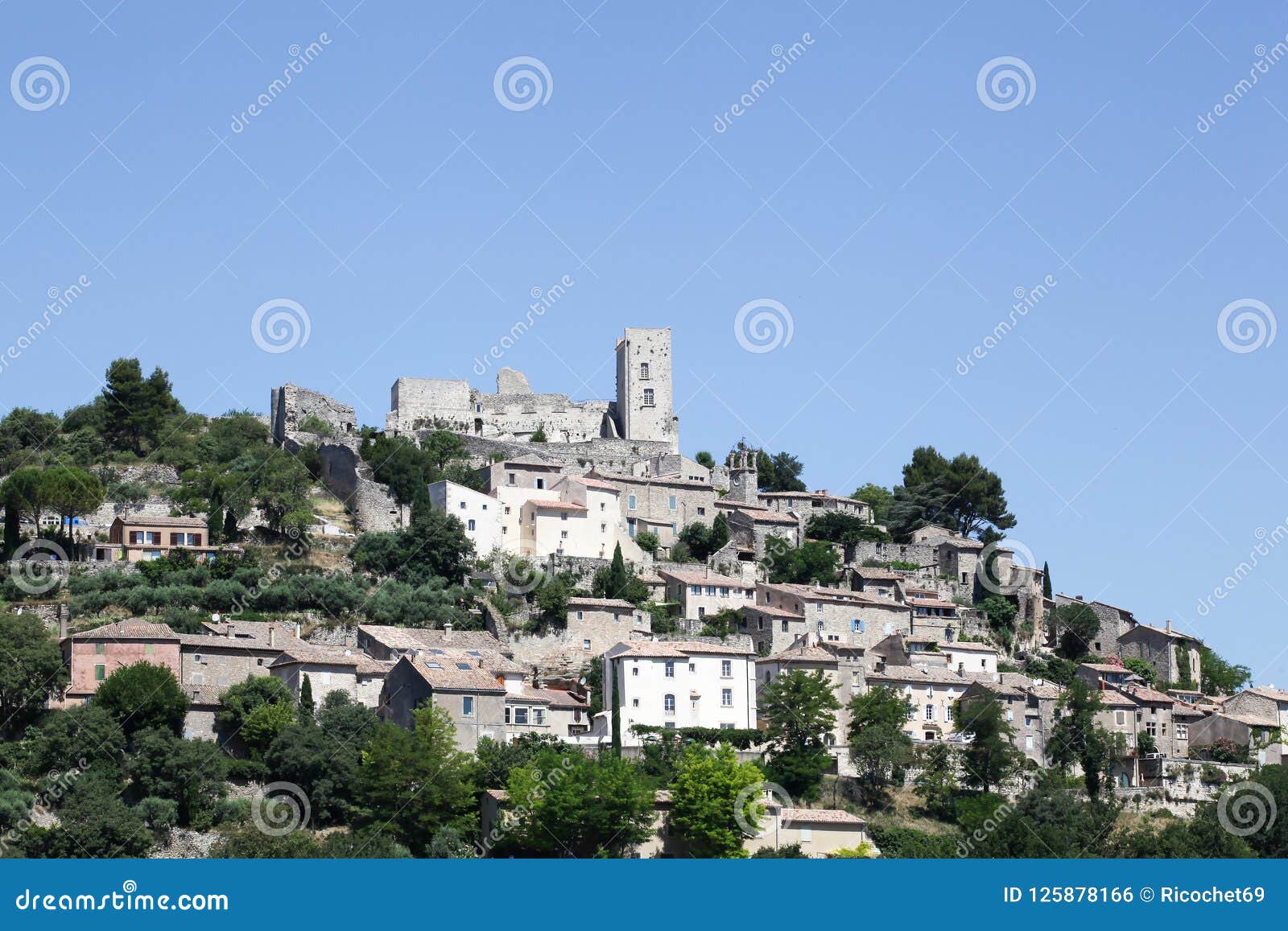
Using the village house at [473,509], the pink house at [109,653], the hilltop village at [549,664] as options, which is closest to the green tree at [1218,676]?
the hilltop village at [549,664]

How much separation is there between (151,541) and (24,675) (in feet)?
56.9

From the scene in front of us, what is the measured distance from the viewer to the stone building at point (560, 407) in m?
103

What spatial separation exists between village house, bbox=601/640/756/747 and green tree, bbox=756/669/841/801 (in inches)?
52.8

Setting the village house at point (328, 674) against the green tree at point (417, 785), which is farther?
the village house at point (328, 674)

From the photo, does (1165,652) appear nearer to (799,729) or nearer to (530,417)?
(799,729)

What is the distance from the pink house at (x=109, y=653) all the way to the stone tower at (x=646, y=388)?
44743mm

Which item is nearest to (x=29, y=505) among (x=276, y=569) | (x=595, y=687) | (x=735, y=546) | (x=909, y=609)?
(x=276, y=569)

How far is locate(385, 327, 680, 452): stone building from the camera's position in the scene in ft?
337

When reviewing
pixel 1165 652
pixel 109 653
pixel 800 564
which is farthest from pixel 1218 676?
pixel 109 653

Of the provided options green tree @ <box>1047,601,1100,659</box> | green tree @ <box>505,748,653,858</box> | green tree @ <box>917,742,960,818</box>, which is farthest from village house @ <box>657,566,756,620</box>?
green tree @ <box>505,748,653,858</box>

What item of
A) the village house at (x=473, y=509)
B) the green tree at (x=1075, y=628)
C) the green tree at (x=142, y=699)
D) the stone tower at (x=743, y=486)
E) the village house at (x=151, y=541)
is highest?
the stone tower at (x=743, y=486)

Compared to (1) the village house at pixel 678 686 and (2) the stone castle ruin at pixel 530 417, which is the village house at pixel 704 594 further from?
(2) the stone castle ruin at pixel 530 417

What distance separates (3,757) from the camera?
5653cm

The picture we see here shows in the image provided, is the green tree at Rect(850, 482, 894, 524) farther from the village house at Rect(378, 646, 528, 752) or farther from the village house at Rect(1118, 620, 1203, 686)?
the village house at Rect(378, 646, 528, 752)
